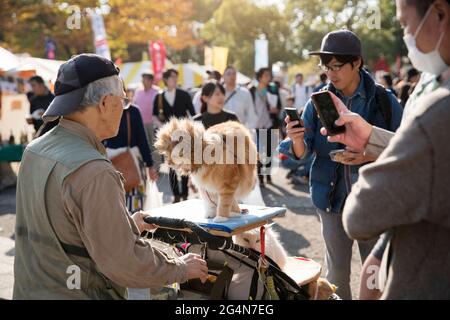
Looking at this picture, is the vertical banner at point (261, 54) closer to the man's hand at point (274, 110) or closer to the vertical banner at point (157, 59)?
the vertical banner at point (157, 59)

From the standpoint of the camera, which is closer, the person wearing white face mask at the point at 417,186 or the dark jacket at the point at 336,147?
the person wearing white face mask at the point at 417,186

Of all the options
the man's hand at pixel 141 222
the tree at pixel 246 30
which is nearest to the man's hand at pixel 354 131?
the man's hand at pixel 141 222

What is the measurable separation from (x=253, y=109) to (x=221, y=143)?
5663 millimetres

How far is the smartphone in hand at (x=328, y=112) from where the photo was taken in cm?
238

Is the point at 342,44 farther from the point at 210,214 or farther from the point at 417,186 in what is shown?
the point at 417,186

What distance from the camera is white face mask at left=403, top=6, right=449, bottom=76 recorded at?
5.49ft

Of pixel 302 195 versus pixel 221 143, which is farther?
pixel 302 195

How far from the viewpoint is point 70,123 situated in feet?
7.43

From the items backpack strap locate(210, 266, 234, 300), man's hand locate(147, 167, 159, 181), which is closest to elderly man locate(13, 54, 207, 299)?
backpack strap locate(210, 266, 234, 300)

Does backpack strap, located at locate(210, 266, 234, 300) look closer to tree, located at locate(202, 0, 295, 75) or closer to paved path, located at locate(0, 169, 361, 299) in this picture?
paved path, located at locate(0, 169, 361, 299)

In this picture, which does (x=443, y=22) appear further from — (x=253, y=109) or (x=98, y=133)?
(x=253, y=109)

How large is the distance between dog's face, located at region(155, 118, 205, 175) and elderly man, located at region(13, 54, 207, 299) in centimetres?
88

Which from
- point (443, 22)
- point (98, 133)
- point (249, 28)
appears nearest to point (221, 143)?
point (98, 133)

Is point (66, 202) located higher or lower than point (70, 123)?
lower
